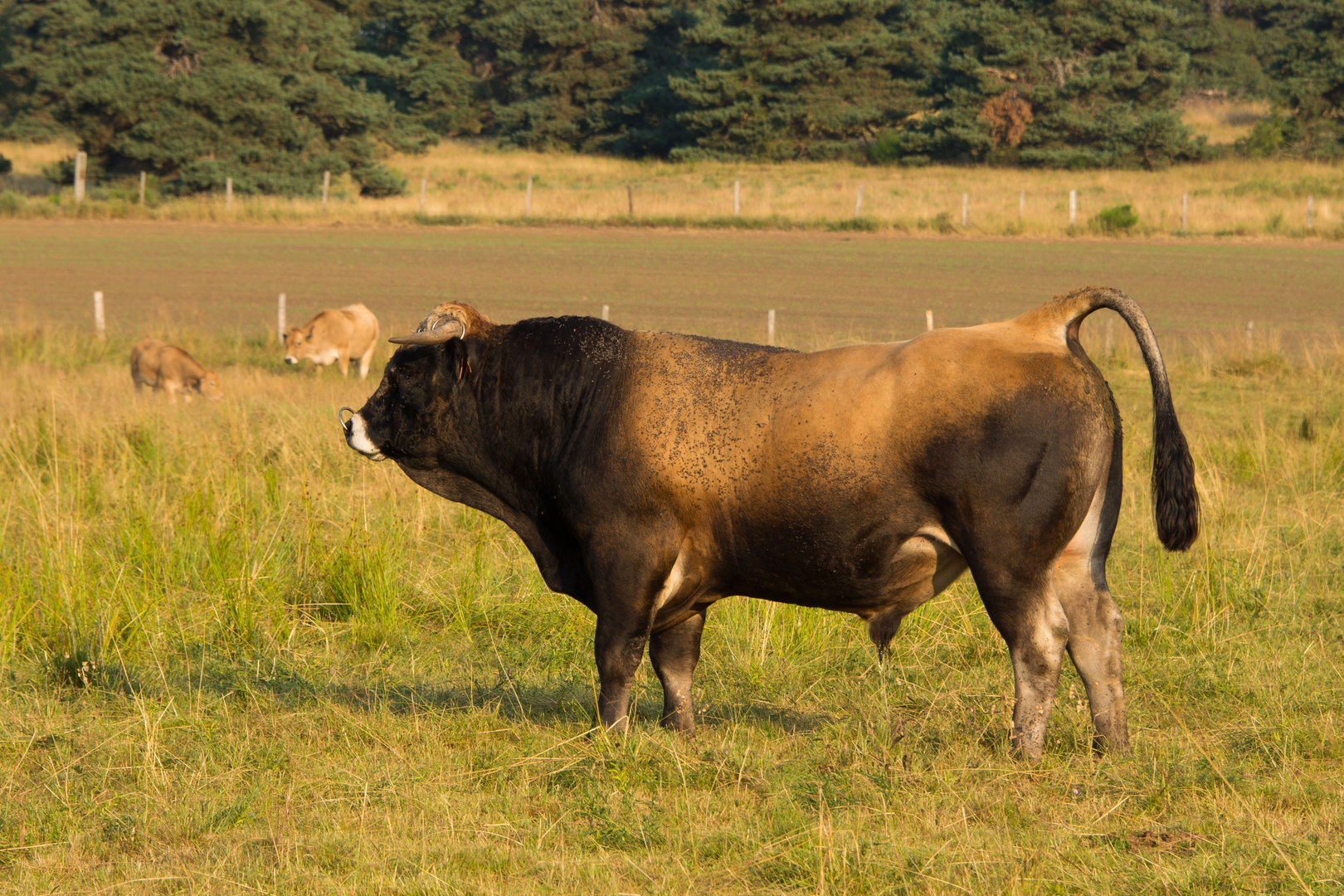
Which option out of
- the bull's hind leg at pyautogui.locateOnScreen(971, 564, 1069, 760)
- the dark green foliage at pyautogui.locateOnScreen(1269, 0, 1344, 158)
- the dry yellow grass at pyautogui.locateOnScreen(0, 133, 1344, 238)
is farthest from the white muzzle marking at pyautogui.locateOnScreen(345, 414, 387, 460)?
the dark green foliage at pyautogui.locateOnScreen(1269, 0, 1344, 158)

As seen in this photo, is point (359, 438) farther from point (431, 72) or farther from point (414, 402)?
point (431, 72)

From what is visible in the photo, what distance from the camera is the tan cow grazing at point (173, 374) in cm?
1445

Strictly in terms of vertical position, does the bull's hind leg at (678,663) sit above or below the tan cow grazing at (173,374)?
below

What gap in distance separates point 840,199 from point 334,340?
28.6m

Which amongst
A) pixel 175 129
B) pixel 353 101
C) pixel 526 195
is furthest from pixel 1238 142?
pixel 175 129

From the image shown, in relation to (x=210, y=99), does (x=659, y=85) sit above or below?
above

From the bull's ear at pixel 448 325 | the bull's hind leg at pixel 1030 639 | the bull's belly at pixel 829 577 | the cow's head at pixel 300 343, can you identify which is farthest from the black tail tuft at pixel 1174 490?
the cow's head at pixel 300 343

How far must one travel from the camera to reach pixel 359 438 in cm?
509

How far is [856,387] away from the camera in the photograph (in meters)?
4.54

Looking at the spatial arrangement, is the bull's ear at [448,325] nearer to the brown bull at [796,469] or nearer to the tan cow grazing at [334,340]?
the brown bull at [796,469]

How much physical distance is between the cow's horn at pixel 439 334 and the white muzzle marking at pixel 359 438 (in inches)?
16.1

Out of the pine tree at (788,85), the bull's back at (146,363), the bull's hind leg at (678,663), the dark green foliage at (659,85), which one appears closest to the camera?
the bull's hind leg at (678,663)

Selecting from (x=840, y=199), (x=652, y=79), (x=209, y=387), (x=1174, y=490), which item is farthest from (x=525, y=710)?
(x=652, y=79)

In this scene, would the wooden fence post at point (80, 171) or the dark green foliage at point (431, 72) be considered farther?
the dark green foliage at point (431, 72)
